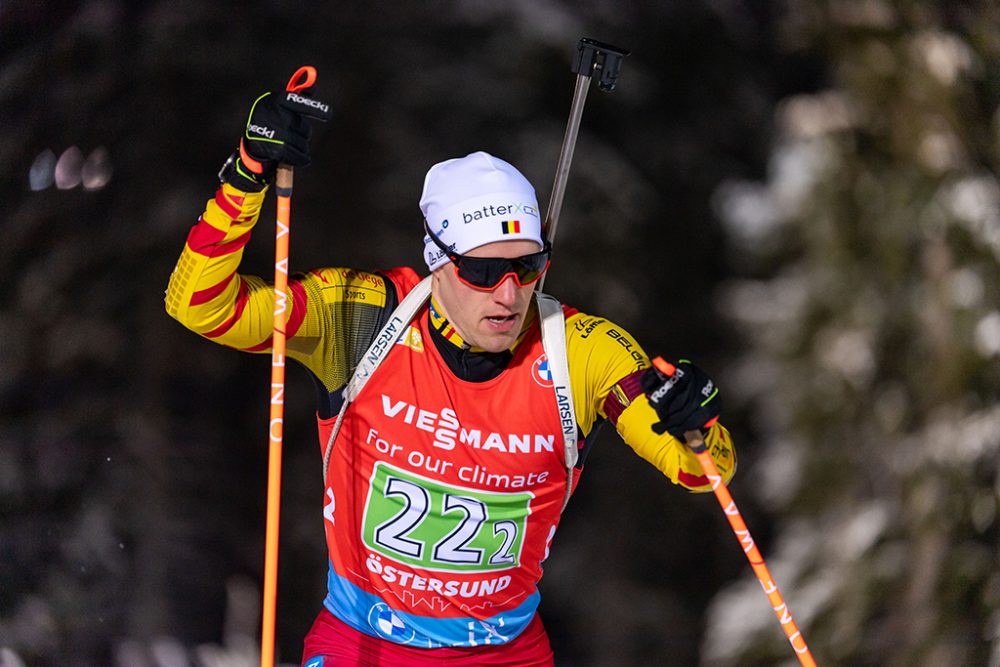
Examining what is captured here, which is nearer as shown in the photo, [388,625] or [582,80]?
[388,625]

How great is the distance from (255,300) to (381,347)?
25cm

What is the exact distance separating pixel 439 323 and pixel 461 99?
140 centimetres

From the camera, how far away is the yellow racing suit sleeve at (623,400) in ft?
6.25

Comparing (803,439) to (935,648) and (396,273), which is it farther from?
(396,273)

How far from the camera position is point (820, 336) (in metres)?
3.47

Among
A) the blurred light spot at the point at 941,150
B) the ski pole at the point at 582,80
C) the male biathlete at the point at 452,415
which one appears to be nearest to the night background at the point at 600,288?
the blurred light spot at the point at 941,150

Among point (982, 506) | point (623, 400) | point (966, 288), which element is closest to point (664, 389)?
point (623, 400)

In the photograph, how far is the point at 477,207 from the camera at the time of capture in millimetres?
1871

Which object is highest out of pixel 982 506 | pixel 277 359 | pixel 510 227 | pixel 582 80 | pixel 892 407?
pixel 582 80

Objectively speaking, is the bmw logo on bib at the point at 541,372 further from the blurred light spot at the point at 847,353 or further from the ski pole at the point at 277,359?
the blurred light spot at the point at 847,353

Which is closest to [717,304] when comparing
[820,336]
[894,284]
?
[820,336]

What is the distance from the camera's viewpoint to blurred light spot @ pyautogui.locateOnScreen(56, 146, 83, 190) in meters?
2.89

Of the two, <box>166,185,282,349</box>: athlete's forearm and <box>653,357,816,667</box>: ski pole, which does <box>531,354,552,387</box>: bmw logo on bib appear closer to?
<box>653,357,816,667</box>: ski pole

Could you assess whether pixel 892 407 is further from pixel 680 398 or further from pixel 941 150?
pixel 680 398
